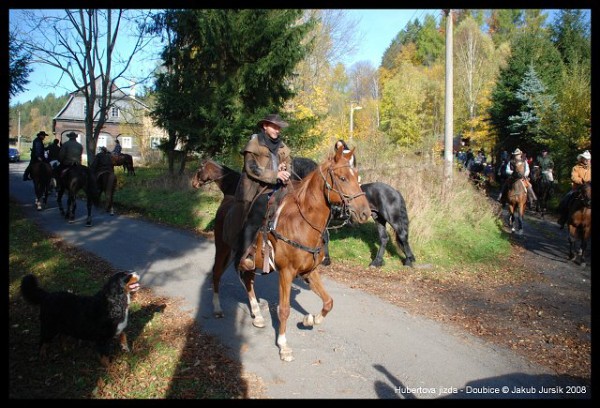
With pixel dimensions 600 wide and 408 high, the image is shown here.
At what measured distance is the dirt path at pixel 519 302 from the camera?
576 centimetres

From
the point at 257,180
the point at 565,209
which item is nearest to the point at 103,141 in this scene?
the point at 565,209

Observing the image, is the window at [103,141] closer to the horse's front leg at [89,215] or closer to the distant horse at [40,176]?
the distant horse at [40,176]

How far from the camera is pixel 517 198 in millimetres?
13859

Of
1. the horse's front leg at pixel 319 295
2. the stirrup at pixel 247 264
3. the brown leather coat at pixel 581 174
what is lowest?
the horse's front leg at pixel 319 295

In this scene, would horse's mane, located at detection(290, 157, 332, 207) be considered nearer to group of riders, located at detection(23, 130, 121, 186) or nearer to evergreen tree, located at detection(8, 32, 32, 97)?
evergreen tree, located at detection(8, 32, 32, 97)

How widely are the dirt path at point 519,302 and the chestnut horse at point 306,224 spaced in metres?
2.78

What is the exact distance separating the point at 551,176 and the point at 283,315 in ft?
61.3

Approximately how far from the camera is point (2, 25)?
3.33 meters

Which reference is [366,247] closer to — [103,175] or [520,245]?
[520,245]

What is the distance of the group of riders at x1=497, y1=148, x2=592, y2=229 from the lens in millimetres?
11148

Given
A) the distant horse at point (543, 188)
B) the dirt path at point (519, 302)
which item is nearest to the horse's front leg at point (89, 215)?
the dirt path at point (519, 302)

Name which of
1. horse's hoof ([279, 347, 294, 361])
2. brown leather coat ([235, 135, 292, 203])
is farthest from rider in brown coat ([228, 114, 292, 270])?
horse's hoof ([279, 347, 294, 361])

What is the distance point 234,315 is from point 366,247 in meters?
5.58
